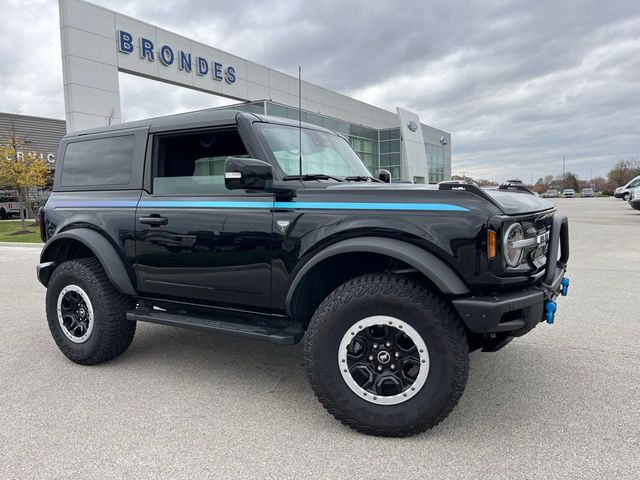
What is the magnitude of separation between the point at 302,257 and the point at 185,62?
20426 mm

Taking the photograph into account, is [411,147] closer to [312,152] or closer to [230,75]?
[230,75]

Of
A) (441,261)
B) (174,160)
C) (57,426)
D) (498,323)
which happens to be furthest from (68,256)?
(498,323)

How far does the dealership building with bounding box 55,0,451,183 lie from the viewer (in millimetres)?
17297

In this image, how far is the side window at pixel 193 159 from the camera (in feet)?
11.8

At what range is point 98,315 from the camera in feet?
12.7

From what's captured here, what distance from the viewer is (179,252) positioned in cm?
350

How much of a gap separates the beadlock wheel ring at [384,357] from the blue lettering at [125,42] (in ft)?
63.6

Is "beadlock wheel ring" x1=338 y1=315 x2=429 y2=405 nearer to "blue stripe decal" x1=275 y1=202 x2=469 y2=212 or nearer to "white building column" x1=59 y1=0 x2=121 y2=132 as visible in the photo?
"blue stripe decal" x1=275 y1=202 x2=469 y2=212

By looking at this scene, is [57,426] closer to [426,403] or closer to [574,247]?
[426,403]

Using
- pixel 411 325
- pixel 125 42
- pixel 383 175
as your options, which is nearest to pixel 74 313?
pixel 411 325

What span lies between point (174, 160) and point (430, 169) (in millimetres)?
39365

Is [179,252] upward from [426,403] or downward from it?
upward

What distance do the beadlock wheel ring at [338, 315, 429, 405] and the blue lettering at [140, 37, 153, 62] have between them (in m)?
19.9

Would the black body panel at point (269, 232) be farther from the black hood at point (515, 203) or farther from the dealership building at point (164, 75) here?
the dealership building at point (164, 75)
